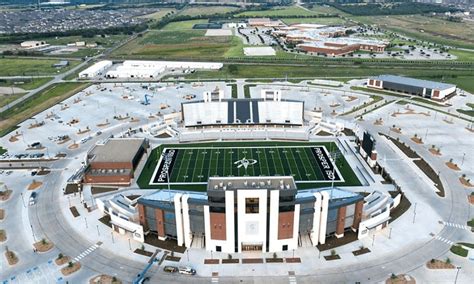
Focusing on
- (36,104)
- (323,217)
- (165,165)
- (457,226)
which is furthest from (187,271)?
(36,104)

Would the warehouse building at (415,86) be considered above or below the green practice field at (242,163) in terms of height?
above

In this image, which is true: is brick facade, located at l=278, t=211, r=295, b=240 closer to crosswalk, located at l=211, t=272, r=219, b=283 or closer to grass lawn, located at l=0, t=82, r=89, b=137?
crosswalk, located at l=211, t=272, r=219, b=283

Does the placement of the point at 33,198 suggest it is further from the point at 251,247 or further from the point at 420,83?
the point at 420,83

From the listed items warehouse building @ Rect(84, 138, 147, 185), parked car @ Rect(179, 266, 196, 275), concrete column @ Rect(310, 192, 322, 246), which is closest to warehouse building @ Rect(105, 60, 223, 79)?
warehouse building @ Rect(84, 138, 147, 185)

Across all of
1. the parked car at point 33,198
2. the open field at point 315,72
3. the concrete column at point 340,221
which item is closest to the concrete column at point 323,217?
the concrete column at point 340,221

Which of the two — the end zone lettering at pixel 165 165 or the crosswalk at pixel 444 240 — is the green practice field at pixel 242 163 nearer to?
the end zone lettering at pixel 165 165

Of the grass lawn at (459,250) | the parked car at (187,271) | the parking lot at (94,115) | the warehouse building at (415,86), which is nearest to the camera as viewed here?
the parked car at (187,271)
